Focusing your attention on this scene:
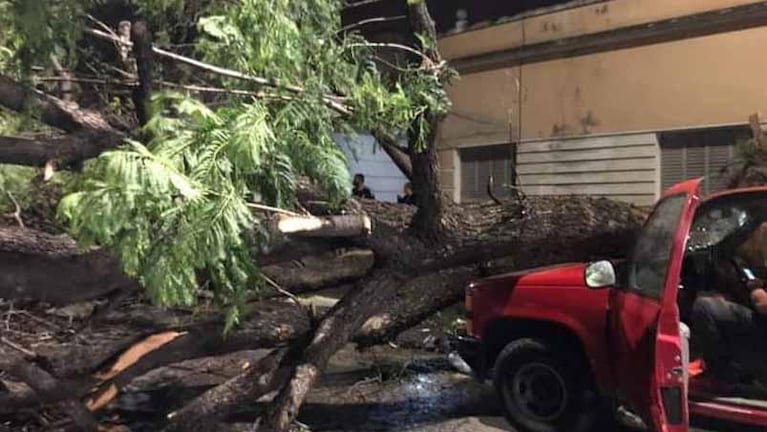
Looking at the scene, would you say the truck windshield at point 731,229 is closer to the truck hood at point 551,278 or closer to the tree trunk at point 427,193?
the truck hood at point 551,278

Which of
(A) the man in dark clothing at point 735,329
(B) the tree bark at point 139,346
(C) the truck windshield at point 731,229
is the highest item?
(C) the truck windshield at point 731,229

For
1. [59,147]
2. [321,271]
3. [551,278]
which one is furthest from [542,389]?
[59,147]

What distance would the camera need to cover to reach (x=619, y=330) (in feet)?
15.4

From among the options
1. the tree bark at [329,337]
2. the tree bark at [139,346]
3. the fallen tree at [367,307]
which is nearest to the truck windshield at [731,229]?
the fallen tree at [367,307]

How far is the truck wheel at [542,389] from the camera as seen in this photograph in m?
5.19

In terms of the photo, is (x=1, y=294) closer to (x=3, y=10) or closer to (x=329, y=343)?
(x=3, y=10)

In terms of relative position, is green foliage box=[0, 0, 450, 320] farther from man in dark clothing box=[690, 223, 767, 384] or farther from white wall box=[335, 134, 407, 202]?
white wall box=[335, 134, 407, 202]

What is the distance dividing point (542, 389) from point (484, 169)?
7968 millimetres

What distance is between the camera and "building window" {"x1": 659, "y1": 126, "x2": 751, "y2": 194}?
9.99 metres

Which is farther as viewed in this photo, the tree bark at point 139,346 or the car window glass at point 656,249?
the tree bark at point 139,346

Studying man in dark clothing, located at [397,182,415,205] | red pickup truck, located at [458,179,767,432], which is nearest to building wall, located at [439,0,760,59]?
man in dark clothing, located at [397,182,415,205]

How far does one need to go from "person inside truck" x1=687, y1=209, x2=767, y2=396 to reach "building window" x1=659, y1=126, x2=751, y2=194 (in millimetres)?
5126

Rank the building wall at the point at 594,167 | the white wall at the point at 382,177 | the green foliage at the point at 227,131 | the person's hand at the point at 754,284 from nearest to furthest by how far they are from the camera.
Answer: the green foliage at the point at 227,131 < the person's hand at the point at 754,284 < the building wall at the point at 594,167 < the white wall at the point at 382,177

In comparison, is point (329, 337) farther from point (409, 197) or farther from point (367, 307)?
point (409, 197)
